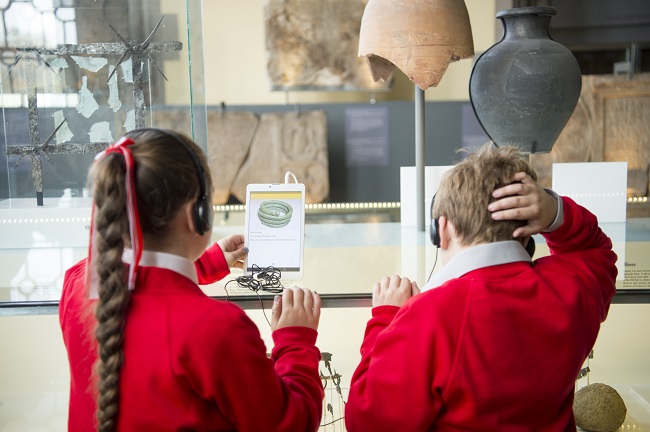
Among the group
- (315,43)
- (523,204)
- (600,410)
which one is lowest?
(600,410)

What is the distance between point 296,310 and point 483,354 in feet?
1.23

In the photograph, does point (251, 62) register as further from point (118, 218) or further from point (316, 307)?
point (118, 218)

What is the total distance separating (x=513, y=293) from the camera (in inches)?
47.3

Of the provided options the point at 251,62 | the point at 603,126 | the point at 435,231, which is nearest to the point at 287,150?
the point at 251,62

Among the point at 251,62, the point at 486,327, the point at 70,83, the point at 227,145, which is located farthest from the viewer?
the point at 251,62

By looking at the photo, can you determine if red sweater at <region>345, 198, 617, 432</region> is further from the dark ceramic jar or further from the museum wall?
the museum wall

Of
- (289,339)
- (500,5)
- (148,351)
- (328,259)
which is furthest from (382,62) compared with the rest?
(500,5)

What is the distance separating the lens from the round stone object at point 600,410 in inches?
85.2

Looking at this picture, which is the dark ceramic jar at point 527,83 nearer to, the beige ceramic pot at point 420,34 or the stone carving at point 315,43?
the beige ceramic pot at point 420,34

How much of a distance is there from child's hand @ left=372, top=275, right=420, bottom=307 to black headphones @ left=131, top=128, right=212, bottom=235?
45 centimetres

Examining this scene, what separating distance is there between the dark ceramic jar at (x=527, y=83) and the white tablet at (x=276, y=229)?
2.60 ft

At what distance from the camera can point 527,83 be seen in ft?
7.61

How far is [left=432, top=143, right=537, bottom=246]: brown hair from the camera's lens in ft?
4.08

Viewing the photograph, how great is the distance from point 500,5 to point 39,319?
15.0 ft
